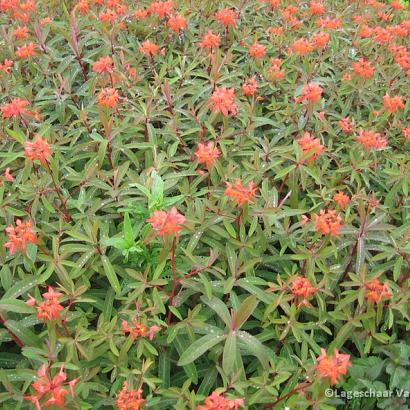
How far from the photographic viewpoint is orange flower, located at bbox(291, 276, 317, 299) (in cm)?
148

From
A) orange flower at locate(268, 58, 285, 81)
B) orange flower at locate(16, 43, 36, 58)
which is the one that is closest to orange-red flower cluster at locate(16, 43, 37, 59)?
orange flower at locate(16, 43, 36, 58)

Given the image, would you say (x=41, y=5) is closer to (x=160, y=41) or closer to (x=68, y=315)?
(x=160, y=41)

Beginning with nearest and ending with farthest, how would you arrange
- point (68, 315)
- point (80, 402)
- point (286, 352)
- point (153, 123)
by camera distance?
point (80, 402) < point (68, 315) < point (286, 352) < point (153, 123)

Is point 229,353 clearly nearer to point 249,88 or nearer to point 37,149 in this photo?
point 37,149

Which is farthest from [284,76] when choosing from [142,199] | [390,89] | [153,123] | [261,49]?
[142,199]

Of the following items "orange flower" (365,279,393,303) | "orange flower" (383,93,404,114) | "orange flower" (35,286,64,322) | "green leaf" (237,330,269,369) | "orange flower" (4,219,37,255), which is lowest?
"green leaf" (237,330,269,369)

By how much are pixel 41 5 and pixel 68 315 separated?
85.7 inches

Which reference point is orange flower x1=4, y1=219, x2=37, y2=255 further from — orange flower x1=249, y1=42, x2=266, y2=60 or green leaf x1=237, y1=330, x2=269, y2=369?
orange flower x1=249, y1=42, x2=266, y2=60

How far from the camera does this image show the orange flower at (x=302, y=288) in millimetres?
1477

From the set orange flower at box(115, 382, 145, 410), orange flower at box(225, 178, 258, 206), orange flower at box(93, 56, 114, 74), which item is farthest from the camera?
orange flower at box(93, 56, 114, 74)

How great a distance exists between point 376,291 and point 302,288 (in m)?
0.25

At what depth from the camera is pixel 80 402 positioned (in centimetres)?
133

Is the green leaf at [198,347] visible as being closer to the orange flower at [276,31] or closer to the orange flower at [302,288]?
the orange flower at [302,288]

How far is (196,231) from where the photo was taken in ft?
5.53
